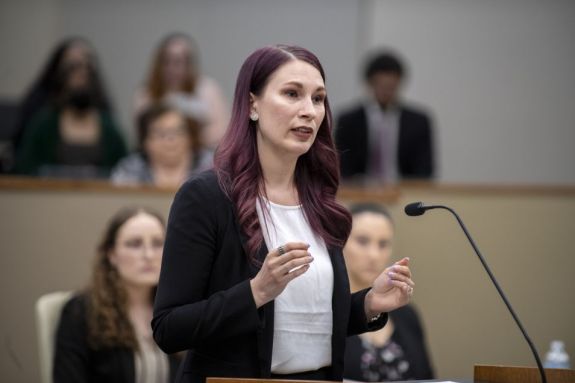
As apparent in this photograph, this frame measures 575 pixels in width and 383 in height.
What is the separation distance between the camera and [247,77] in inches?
89.0

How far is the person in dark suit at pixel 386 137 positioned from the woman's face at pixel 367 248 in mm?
1530

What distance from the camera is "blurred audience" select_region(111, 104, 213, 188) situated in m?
4.99

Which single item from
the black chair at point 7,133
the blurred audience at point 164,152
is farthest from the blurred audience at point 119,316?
the black chair at point 7,133

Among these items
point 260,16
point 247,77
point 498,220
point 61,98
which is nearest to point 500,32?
point 260,16

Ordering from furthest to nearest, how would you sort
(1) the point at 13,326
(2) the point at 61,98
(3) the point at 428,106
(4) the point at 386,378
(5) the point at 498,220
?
(3) the point at 428,106 < (2) the point at 61,98 < (5) the point at 498,220 < (1) the point at 13,326 < (4) the point at 386,378

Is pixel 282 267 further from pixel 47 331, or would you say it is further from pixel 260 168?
pixel 47 331

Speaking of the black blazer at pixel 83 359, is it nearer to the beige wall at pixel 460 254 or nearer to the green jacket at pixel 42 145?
the beige wall at pixel 460 254

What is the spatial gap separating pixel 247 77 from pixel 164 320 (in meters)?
0.59

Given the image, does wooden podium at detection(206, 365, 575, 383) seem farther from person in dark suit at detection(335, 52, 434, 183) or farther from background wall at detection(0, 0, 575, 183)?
background wall at detection(0, 0, 575, 183)

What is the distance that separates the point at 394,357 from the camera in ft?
12.3

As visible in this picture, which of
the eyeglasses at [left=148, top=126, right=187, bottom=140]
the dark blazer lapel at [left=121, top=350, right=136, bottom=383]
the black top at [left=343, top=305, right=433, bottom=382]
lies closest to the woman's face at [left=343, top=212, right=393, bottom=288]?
the black top at [left=343, top=305, right=433, bottom=382]

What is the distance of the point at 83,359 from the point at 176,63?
253 cm

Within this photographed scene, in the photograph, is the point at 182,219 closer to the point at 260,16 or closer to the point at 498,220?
the point at 498,220

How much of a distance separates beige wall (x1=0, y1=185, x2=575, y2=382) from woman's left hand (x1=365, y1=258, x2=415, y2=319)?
8.24 feet
